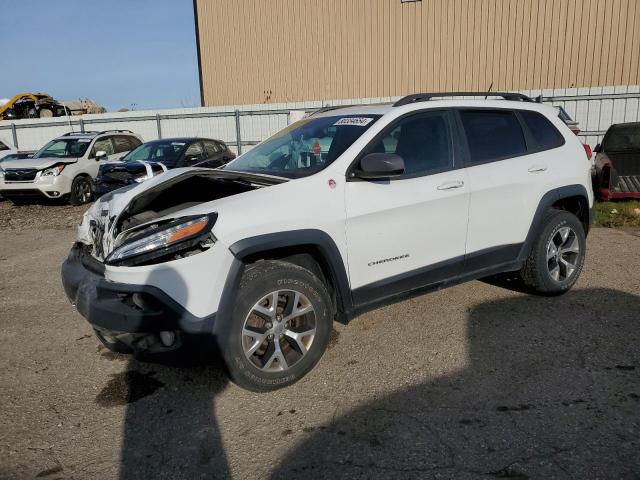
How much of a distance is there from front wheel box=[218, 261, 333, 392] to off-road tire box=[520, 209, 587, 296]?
2125 mm

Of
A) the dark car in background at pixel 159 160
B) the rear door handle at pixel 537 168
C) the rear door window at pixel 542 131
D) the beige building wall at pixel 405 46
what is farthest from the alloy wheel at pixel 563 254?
the beige building wall at pixel 405 46

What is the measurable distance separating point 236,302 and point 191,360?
1.31 feet

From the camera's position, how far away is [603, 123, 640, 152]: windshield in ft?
→ 28.9

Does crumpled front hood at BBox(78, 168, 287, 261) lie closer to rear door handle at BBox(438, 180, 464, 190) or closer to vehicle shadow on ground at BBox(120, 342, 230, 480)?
vehicle shadow on ground at BBox(120, 342, 230, 480)

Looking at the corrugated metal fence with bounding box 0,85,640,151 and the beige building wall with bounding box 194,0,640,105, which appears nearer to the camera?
the corrugated metal fence with bounding box 0,85,640,151

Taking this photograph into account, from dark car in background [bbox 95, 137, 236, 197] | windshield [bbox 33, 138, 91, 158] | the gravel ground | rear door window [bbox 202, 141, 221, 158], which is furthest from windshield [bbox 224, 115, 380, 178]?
windshield [bbox 33, 138, 91, 158]

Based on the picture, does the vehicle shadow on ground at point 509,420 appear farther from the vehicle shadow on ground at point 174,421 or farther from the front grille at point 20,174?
the front grille at point 20,174

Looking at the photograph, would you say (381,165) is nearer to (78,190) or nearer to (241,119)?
(78,190)

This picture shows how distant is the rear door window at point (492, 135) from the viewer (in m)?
4.01

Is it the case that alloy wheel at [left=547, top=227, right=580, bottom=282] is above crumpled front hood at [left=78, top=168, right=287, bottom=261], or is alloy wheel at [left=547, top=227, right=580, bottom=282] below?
below

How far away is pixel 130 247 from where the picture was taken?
9.43ft

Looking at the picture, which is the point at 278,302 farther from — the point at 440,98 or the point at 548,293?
the point at 548,293

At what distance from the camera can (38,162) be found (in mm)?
11570

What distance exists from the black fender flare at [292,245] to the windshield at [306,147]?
498 millimetres
